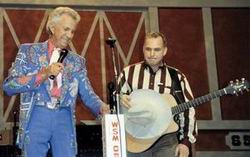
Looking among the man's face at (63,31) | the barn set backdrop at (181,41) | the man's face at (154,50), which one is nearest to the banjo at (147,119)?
the man's face at (154,50)

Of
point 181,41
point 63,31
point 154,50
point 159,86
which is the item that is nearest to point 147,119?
point 159,86

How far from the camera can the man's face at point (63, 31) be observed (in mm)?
3320

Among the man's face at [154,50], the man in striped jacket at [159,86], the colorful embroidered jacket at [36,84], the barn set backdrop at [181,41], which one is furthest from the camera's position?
the barn set backdrop at [181,41]

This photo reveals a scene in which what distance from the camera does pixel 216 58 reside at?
Answer: 7.63 meters

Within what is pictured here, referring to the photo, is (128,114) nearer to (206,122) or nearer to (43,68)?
(43,68)

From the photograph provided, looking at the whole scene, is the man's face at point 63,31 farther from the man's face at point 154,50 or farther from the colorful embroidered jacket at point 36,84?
the man's face at point 154,50

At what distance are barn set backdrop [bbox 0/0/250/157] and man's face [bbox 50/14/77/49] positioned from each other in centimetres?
379

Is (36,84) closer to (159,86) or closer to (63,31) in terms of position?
(63,31)

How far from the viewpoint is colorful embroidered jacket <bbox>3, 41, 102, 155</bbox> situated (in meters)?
3.16

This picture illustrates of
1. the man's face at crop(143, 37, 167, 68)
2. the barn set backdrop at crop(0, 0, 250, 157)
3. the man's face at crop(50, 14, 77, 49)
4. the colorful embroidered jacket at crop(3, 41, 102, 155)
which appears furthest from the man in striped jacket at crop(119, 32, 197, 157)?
the barn set backdrop at crop(0, 0, 250, 157)

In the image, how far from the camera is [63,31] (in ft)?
10.9

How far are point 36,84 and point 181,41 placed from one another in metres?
4.67

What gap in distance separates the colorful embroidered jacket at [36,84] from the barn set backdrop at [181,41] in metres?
3.73

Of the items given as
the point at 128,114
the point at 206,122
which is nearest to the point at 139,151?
the point at 128,114
